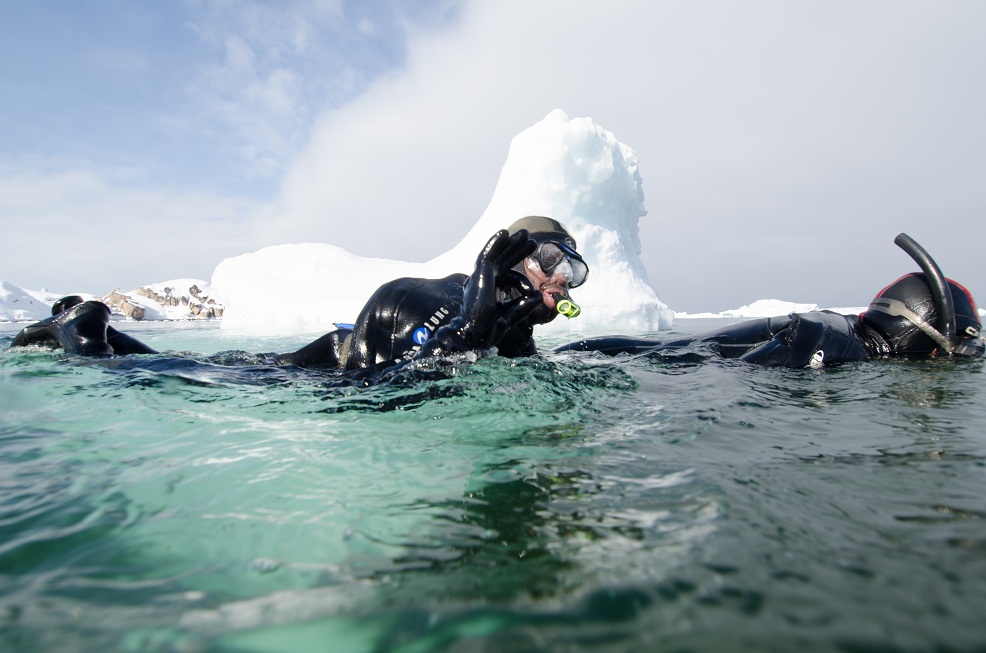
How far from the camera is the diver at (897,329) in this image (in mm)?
3920

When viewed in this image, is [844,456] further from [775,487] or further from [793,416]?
[793,416]

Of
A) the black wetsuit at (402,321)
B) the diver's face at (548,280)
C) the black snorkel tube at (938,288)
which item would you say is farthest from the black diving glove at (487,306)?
the black snorkel tube at (938,288)

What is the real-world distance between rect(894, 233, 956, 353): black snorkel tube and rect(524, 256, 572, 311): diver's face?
303 cm

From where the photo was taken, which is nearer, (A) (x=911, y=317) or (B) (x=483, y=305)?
(B) (x=483, y=305)

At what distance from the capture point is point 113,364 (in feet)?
12.4

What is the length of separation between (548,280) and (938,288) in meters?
3.30

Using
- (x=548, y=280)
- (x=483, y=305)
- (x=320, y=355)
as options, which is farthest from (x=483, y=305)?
(x=320, y=355)

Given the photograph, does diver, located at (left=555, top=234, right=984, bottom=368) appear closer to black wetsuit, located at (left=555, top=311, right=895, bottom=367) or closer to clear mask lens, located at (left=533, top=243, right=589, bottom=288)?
black wetsuit, located at (left=555, top=311, right=895, bottom=367)

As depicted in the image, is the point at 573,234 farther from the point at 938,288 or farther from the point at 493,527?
the point at 493,527

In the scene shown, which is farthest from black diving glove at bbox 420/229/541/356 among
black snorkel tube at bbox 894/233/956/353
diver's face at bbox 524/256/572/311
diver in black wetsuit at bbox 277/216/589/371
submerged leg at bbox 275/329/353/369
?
black snorkel tube at bbox 894/233/956/353

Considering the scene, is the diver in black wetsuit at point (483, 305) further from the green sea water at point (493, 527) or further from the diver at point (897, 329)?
the diver at point (897, 329)

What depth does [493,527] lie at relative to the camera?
3.63 feet

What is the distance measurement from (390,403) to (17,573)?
58.5 inches

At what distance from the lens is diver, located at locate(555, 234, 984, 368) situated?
392cm
